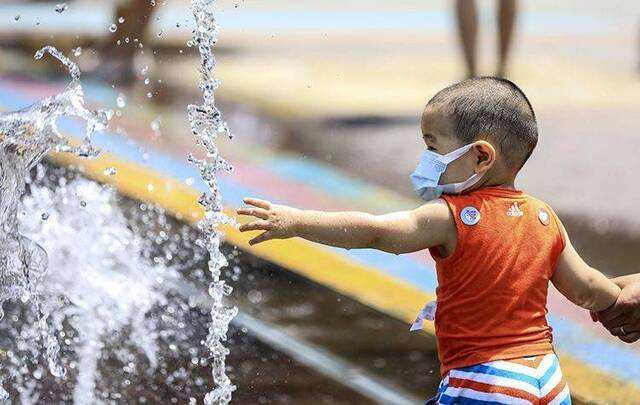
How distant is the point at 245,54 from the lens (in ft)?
33.7

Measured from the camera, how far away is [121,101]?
8234 mm

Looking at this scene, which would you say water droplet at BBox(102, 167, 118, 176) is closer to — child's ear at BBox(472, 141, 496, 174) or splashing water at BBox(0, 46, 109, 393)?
splashing water at BBox(0, 46, 109, 393)

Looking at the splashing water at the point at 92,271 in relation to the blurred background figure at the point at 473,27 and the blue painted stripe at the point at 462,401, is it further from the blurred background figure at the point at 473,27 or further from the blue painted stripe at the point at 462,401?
the blurred background figure at the point at 473,27

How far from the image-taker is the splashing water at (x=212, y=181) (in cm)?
379

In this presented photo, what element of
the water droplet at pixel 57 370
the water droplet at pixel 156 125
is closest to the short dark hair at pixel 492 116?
the water droplet at pixel 57 370

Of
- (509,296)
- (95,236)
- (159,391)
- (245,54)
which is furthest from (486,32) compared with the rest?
(509,296)

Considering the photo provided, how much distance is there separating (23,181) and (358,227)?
5.61 feet

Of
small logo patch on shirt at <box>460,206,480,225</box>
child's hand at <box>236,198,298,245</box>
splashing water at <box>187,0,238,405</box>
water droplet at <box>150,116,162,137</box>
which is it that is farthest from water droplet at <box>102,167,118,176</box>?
small logo patch on shirt at <box>460,206,480,225</box>

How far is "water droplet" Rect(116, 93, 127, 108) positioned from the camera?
8141 millimetres

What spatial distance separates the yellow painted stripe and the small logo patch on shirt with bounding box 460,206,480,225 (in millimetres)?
1314

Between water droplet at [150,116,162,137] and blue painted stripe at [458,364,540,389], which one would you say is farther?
water droplet at [150,116,162,137]

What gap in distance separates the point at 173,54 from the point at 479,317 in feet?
24.0

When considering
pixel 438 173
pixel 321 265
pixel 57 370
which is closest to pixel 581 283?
pixel 438 173

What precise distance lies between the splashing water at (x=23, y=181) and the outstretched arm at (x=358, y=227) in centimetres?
137
